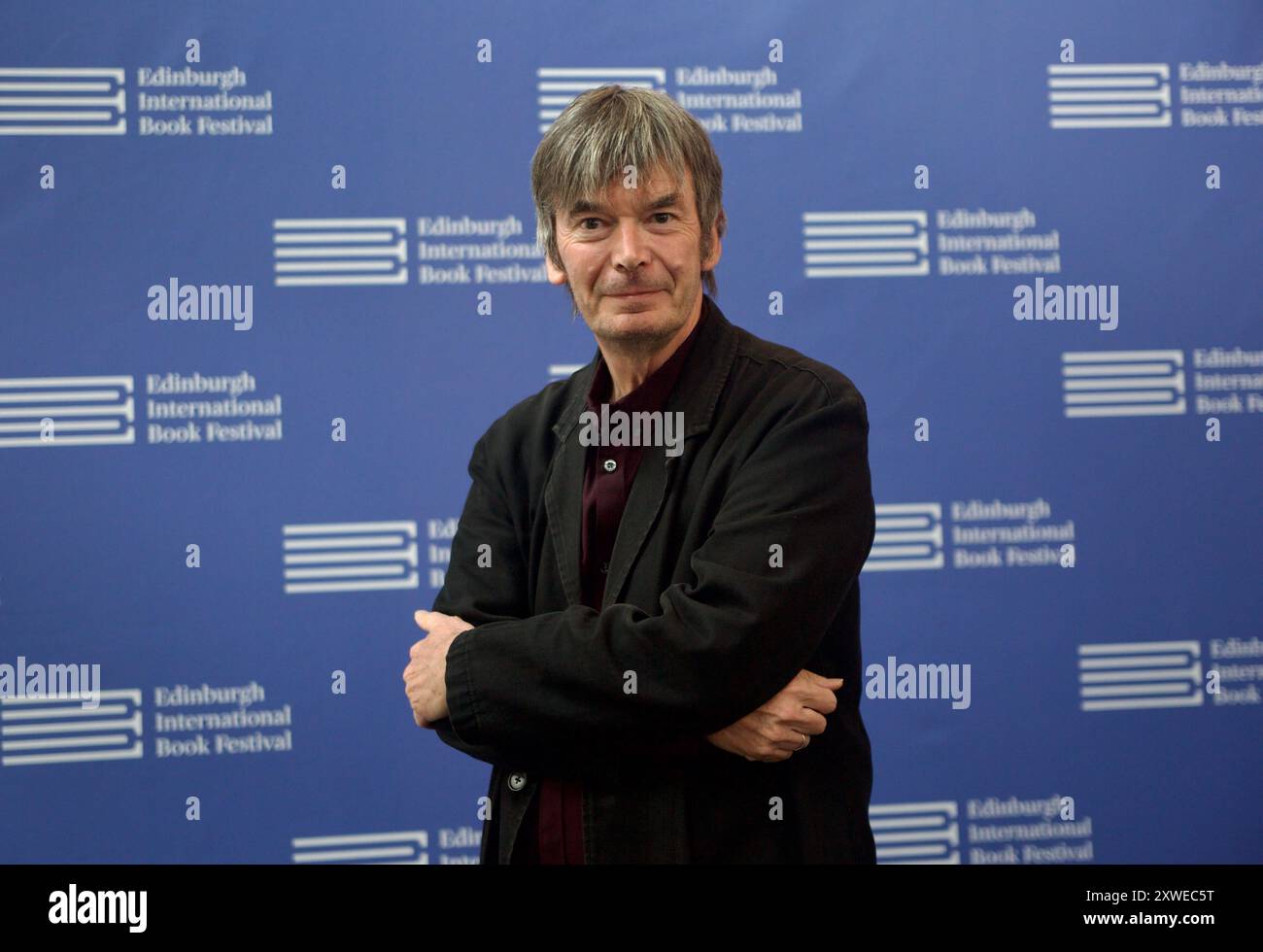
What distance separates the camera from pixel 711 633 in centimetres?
163

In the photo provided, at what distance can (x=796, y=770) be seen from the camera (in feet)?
5.75

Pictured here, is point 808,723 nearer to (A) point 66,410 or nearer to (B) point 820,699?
(B) point 820,699

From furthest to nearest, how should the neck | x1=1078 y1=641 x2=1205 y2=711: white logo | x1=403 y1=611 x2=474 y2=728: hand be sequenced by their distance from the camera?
x1=1078 y1=641 x2=1205 y2=711: white logo, the neck, x1=403 y1=611 x2=474 y2=728: hand

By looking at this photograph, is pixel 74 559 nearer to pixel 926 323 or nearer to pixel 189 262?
pixel 189 262

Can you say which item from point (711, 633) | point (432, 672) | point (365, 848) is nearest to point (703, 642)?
point (711, 633)

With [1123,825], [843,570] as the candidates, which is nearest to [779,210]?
[843,570]

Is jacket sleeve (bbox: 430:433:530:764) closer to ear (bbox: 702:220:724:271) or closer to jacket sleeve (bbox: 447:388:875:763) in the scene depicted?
jacket sleeve (bbox: 447:388:875:763)

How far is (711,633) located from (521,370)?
1581mm

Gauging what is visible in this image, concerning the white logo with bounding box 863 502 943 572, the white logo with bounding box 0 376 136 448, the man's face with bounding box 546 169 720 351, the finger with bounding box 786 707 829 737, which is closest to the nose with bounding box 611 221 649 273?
the man's face with bounding box 546 169 720 351

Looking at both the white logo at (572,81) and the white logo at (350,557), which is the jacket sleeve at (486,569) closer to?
the white logo at (350,557)

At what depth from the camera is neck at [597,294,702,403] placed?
1.88 metres

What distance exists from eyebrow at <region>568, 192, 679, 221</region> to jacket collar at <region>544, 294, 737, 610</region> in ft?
0.59

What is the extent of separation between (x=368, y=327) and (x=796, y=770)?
5.88 feet

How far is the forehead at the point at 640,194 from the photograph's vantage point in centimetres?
180
